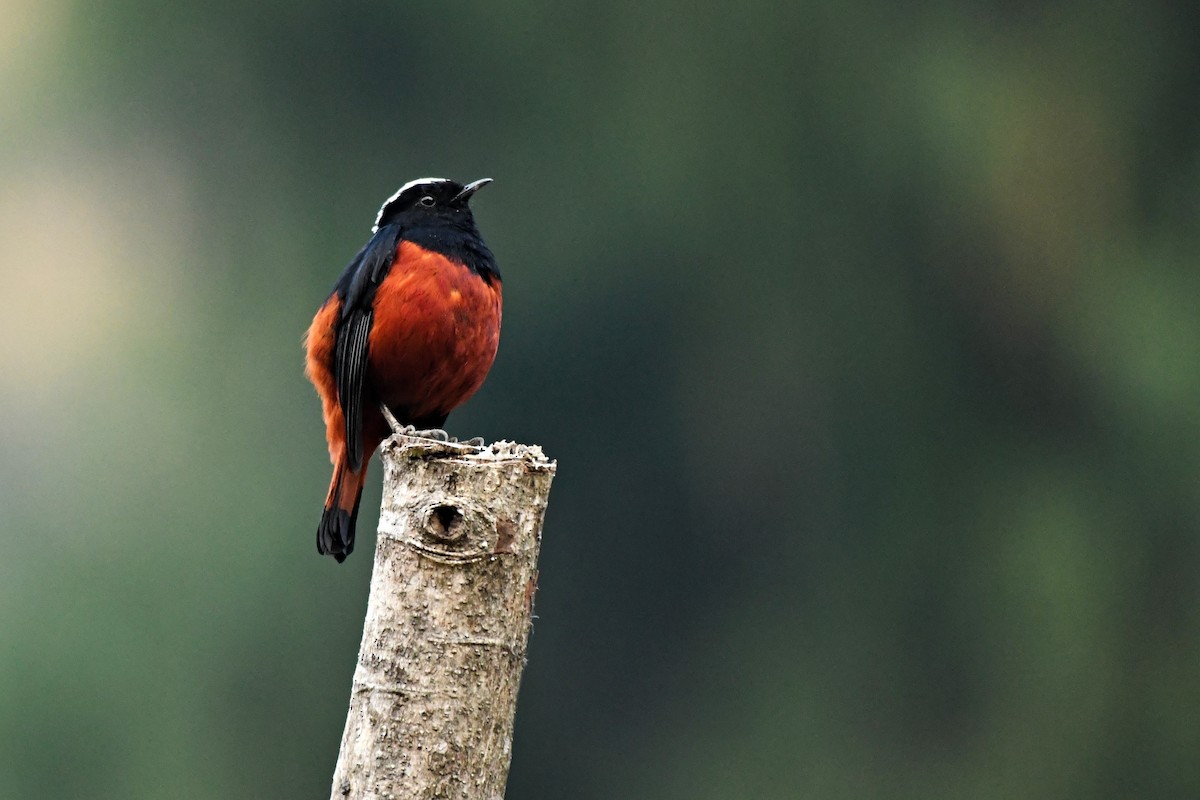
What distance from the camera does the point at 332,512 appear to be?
179 inches

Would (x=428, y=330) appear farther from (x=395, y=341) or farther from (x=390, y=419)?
(x=390, y=419)

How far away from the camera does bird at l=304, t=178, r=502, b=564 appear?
461 cm

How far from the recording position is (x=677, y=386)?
40.5 feet

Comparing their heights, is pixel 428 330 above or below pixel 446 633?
above

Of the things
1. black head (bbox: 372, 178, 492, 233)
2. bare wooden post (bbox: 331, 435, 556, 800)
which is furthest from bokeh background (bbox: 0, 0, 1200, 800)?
bare wooden post (bbox: 331, 435, 556, 800)

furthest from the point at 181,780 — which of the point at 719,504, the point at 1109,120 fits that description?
the point at 1109,120

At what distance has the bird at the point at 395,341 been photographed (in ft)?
15.1

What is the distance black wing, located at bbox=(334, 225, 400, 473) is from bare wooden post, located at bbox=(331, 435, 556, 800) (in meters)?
1.80

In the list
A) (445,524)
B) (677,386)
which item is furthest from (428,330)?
(677,386)

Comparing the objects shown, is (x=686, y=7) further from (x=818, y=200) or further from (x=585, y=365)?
(x=585, y=365)

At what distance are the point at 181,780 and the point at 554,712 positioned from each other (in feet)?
11.5

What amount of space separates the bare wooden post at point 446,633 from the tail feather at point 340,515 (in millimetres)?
1681

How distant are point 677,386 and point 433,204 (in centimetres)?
736

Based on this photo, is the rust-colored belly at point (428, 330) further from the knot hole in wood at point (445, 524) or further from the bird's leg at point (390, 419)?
the knot hole in wood at point (445, 524)
